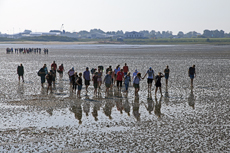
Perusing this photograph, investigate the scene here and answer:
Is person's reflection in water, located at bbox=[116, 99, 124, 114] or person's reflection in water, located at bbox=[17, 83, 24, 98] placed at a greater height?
person's reflection in water, located at bbox=[17, 83, 24, 98]

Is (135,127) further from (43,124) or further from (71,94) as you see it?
(71,94)

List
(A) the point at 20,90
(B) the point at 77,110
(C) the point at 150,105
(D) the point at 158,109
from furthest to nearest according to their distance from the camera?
(A) the point at 20,90 → (C) the point at 150,105 → (D) the point at 158,109 → (B) the point at 77,110

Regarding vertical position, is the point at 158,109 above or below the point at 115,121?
above

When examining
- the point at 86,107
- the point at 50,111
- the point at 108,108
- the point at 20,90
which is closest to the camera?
the point at 50,111

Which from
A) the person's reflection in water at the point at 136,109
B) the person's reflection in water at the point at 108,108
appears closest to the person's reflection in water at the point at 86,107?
the person's reflection in water at the point at 108,108

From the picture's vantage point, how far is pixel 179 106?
60.7 ft

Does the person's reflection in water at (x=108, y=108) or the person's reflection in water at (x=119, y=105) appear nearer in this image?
the person's reflection in water at (x=108, y=108)

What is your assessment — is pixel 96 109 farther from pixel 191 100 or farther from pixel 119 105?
pixel 191 100

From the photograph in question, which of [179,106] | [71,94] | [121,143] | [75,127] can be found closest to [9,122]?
[75,127]

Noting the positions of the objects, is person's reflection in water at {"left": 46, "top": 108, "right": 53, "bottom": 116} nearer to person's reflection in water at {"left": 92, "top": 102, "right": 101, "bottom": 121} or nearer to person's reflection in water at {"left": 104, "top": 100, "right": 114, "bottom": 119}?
Answer: person's reflection in water at {"left": 92, "top": 102, "right": 101, "bottom": 121}

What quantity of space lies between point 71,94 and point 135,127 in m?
9.15

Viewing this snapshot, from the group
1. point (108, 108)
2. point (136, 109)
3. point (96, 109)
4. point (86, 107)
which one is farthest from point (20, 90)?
point (136, 109)

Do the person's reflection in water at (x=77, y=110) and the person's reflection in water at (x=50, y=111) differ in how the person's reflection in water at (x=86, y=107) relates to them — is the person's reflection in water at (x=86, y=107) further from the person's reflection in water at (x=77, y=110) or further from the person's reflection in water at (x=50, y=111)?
the person's reflection in water at (x=50, y=111)

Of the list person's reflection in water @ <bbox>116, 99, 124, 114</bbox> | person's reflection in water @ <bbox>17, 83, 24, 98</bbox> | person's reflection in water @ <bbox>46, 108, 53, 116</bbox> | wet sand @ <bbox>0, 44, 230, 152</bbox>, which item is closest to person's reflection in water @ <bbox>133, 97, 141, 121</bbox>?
wet sand @ <bbox>0, 44, 230, 152</bbox>
